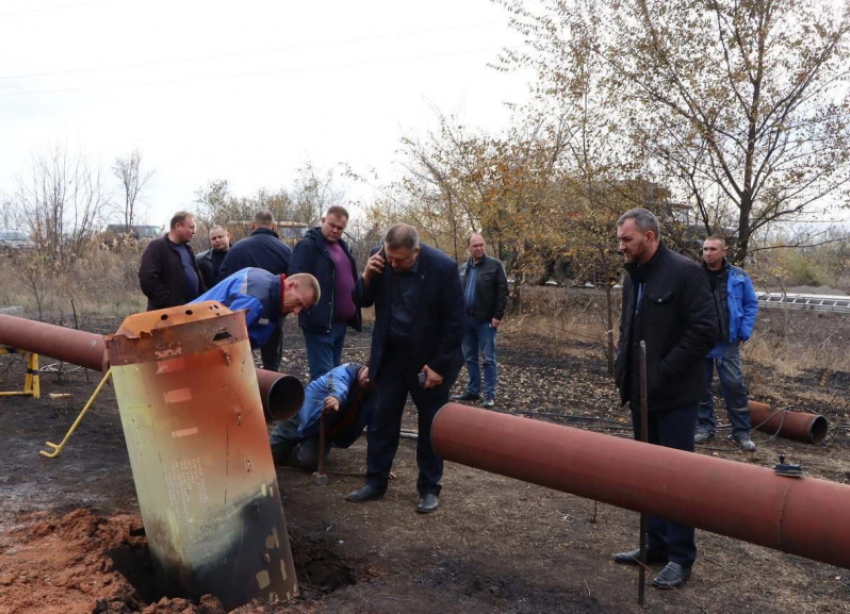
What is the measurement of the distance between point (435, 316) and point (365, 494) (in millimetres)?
1286

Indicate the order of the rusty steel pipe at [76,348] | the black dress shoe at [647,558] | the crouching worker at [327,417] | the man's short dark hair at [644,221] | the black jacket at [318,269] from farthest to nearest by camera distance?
the black jacket at [318,269] → the crouching worker at [327,417] → the rusty steel pipe at [76,348] → the black dress shoe at [647,558] → the man's short dark hair at [644,221]

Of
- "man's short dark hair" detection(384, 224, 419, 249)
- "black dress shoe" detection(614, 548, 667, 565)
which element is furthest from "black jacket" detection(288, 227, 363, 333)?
"black dress shoe" detection(614, 548, 667, 565)

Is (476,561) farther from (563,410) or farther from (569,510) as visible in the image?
(563,410)

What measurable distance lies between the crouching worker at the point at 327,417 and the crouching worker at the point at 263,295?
89 cm

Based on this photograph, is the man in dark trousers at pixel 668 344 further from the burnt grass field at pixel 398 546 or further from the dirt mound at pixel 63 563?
the dirt mound at pixel 63 563

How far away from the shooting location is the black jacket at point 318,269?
19.7ft

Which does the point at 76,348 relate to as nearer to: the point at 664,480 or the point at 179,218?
the point at 179,218

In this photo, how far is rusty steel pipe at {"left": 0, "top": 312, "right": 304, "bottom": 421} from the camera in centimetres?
461

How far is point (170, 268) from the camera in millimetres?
6578

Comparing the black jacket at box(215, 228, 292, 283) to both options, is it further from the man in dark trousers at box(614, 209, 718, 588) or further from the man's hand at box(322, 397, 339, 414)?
the man in dark trousers at box(614, 209, 718, 588)

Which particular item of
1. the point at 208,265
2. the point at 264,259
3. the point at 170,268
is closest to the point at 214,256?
the point at 208,265

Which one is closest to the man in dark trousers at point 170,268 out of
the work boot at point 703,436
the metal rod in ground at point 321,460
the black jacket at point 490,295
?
the metal rod in ground at point 321,460

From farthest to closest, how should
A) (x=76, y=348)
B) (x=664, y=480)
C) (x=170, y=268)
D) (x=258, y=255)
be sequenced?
1. (x=258, y=255)
2. (x=170, y=268)
3. (x=76, y=348)
4. (x=664, y=480)

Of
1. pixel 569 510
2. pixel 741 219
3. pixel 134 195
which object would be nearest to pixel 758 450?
pixel 569 510
